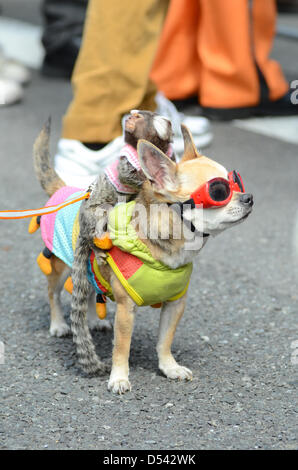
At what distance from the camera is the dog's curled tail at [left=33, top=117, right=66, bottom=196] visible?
2.31m

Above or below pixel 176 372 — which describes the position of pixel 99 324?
below

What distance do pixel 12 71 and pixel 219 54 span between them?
161cm

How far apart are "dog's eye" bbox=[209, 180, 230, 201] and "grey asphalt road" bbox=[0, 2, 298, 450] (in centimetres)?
58

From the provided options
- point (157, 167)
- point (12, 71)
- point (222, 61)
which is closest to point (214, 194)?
point (157, 167)

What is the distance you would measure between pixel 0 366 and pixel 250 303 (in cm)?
92

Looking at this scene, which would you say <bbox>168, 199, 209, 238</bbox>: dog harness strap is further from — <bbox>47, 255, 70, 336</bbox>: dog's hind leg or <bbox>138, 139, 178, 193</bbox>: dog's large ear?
<bbox>47, 255, 70, 336</bbox>: dog's hind leg

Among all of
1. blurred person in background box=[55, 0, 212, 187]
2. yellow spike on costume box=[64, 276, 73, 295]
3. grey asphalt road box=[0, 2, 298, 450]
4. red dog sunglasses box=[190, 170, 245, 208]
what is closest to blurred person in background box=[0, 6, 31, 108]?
blurred person in background box=[55, 0, 212, 187]

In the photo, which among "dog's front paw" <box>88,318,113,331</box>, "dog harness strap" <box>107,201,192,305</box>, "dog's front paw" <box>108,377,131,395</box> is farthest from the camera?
"dog's front paw" <box>88,318,113,331</box>

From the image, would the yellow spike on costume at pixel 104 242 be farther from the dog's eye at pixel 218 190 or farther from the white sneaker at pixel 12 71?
the white sneaker at pixel 12 71

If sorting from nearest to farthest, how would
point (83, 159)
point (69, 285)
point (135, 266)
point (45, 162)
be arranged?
point (135, 266) → point (69, 285) → point (45, 162) → point (83, 159)

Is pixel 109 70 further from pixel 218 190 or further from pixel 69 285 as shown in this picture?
pixel 218 190

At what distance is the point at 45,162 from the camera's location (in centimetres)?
233

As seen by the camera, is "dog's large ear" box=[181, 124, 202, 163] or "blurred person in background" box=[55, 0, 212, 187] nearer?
"dog's large ear" box=[181, 124, 202, 163]

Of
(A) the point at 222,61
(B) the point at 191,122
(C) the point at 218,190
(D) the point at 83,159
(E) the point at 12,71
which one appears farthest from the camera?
(E) the point at 12,71
